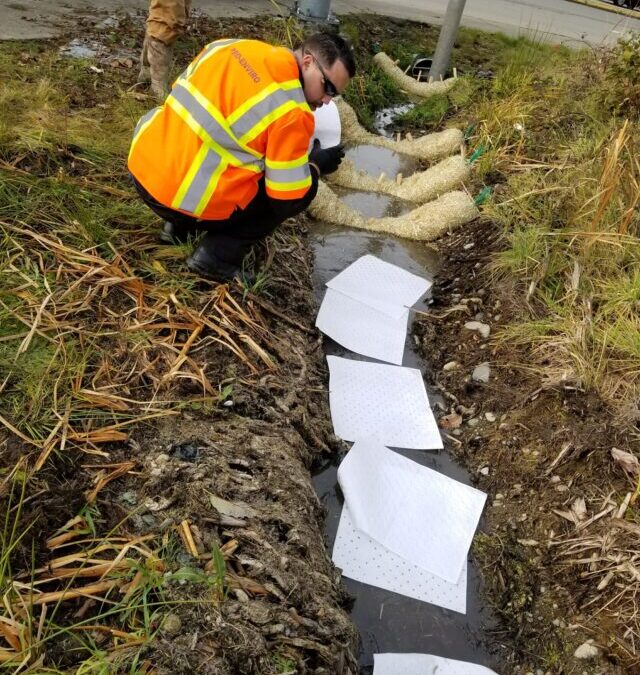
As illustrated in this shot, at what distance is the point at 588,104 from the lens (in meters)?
4.29

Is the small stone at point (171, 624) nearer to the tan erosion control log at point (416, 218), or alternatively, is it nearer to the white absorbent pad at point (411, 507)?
the white absorbent pad at point (411, 507)

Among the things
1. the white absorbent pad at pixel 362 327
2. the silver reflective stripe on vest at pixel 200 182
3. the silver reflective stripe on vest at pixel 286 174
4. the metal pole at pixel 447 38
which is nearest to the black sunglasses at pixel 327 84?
the silver reflective stripe on vest at pixel 286 174

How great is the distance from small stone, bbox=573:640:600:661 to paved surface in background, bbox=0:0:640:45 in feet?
15.9

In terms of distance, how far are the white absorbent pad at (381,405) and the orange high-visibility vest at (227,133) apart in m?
0.94

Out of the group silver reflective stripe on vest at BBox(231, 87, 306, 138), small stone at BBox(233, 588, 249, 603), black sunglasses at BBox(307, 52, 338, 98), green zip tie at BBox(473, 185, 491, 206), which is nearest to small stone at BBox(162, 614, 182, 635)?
small stone at BBox(233, 588, 249, 603)

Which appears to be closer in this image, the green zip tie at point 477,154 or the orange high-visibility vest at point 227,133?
the orange high-visibility vest at point 227,133

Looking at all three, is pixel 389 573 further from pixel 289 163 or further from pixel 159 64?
pixel 159 64

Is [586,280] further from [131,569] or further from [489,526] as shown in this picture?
[131,569]

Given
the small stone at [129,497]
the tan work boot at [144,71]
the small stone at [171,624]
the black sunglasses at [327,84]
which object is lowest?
the small stone at [129,497]

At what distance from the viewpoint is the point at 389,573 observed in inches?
84.8

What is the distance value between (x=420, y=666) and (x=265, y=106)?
199 cm

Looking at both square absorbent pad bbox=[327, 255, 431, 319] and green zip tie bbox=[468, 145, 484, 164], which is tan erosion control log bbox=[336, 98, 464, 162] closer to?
green zip tie bbox=[468, 145, 484, 164]

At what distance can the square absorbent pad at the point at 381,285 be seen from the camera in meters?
3.37

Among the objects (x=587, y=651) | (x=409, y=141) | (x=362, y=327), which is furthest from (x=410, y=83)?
(x=587, y=651)
